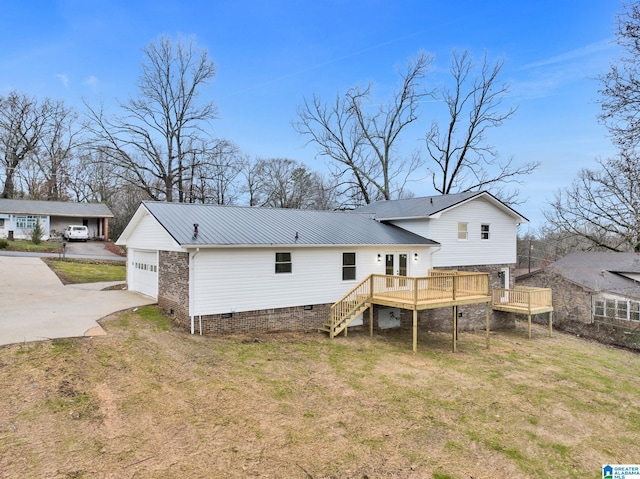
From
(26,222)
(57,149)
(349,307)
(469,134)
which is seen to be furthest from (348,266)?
→ (57,149)

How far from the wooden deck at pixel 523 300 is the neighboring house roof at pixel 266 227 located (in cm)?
536

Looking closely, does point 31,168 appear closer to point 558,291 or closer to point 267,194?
point 267,194

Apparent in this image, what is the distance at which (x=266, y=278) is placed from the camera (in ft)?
42.7

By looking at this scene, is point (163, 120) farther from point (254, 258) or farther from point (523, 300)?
point (523, 300)

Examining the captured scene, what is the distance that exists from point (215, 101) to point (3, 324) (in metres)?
26.9

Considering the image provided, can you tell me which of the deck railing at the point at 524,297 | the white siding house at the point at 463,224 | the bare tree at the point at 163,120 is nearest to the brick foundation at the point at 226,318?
the white siding house at the point at 463,224

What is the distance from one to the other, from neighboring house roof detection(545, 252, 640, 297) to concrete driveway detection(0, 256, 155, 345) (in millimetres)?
24672

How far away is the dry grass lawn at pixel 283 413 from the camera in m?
5.60

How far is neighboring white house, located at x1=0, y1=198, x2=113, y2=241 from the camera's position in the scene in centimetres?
3244

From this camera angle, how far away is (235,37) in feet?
69.5

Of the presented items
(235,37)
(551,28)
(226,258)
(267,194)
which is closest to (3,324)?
Result: (226,258)

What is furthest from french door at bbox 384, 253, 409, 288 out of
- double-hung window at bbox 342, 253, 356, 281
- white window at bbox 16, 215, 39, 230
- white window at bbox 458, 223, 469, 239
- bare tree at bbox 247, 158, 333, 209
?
white window at bbox 16, 215, 39, 230

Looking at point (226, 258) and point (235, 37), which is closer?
point (226, 258)

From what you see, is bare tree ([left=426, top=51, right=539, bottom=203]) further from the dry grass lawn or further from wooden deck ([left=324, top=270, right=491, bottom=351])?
the dry grass lawn
